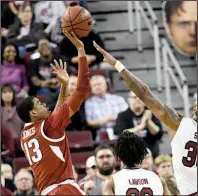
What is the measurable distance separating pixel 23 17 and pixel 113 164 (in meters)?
4.53

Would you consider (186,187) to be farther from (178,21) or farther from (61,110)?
(178,21)

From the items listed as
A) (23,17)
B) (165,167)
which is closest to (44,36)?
(23,17)

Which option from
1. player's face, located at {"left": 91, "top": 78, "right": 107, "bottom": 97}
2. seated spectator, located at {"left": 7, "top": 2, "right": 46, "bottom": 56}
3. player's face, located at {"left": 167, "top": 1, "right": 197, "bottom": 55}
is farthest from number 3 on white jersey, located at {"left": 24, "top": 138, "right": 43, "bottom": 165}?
player's face, located at {"left": 167, "top": 1, "right": 197, "bottom": 55}

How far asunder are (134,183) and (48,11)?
287 inches

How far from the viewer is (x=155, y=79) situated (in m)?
12.8

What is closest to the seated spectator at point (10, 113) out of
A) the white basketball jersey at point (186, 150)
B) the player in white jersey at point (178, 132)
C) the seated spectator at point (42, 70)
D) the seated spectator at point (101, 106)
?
the seated spectator at point (42, 70)

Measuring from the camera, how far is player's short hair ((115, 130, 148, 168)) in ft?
21.5

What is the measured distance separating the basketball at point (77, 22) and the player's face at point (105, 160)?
7.25 ft

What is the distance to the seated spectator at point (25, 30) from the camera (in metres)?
12.7

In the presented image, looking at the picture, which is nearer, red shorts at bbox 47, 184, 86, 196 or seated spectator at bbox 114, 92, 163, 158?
red shorts at bbox 47, 184, 86, 196

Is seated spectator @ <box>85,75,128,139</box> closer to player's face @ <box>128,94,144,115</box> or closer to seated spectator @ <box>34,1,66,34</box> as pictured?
player's face @ <box>128,94,144,115</box>

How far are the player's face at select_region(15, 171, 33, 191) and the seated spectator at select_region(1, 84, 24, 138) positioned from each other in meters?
1.51

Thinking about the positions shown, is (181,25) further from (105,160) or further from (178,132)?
(178,132)

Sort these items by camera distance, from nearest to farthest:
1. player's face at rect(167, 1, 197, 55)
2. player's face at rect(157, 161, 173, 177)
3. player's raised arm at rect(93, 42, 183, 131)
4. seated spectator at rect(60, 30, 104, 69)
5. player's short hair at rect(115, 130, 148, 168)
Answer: player's raised arm at rect(93, 42, 183, 131) → player's short hair at rect(115, 130, 148, 168) → player's face at rect(157, 161, 173, 177) → seated spectator at rect(60, 30, 104, 69) → player's face at rect(167, 1, 197, 55)
